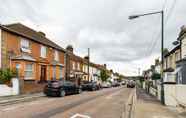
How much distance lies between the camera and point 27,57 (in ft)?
86.1

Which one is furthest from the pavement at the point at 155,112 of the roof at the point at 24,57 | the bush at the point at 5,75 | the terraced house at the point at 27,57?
the roof at the point at 24,57

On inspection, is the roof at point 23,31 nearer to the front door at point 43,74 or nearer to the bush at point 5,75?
the front door at point 43,74

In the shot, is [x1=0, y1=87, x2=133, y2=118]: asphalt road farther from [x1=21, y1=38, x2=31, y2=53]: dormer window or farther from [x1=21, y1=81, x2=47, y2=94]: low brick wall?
[x1=21, y1=38, x2=31, y2=53]: dormer window

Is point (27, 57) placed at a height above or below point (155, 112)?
above

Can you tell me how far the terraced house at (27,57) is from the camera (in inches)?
935

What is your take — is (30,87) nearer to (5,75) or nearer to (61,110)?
(5,75)

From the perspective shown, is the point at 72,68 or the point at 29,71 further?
the point at 72,68

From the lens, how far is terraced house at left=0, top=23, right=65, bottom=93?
2374 cm

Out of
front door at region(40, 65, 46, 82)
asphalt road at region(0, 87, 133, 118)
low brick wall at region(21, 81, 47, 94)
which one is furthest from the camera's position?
front door at region(40, 65, 46, 82)

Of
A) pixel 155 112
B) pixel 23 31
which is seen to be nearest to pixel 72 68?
pixel 23 31

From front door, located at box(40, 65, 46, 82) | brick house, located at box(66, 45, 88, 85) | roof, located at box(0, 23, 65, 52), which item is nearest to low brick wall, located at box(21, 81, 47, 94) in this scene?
front door, located at box(40, 65, 46, 82)

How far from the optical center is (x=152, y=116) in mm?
11102

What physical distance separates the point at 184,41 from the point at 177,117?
496 inches

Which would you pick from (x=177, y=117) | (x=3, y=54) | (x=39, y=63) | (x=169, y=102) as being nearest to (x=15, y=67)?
(x=3, y=54)
